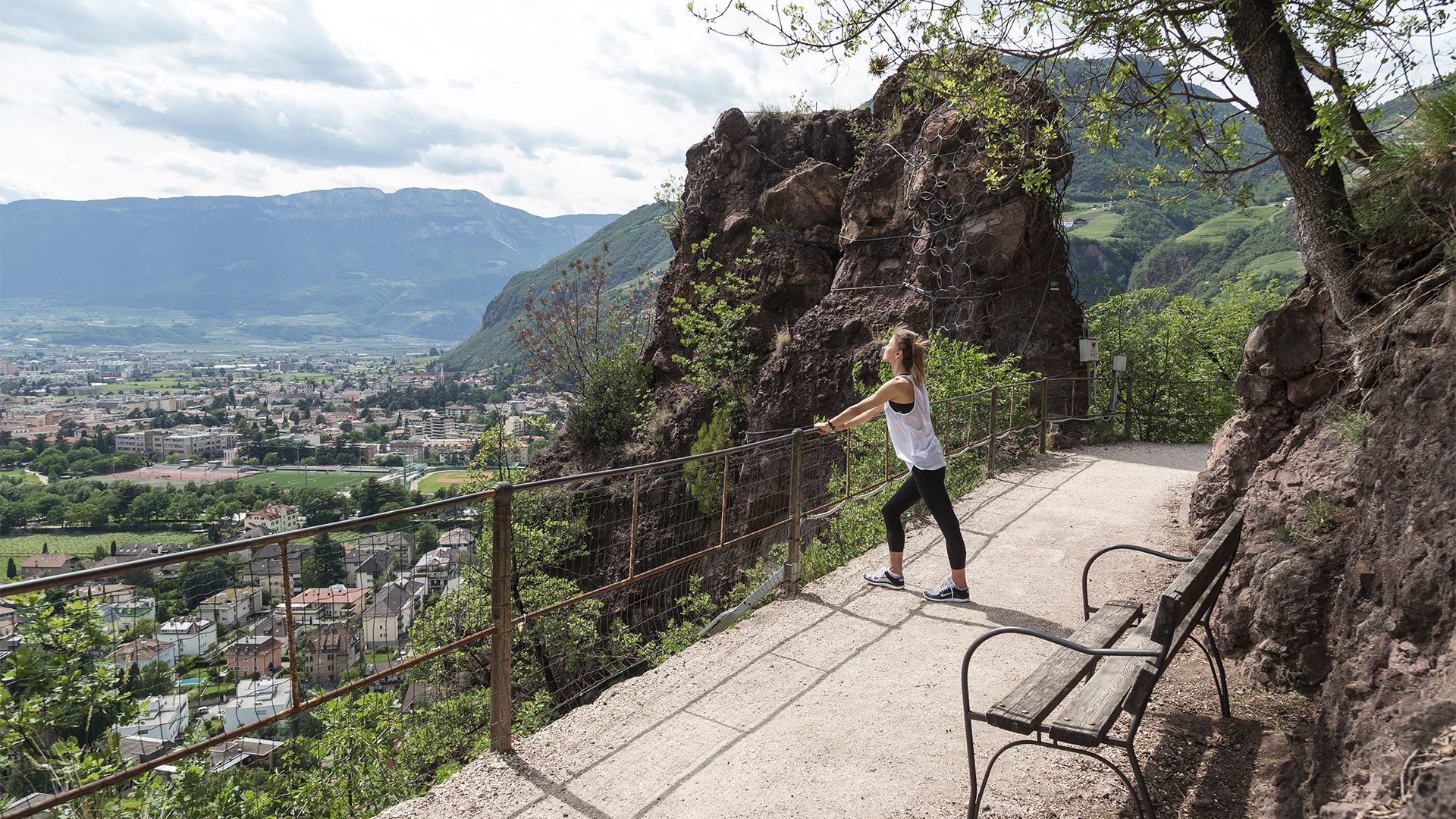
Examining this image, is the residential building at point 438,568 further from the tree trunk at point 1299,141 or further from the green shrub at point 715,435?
the green shrub at point 715,435

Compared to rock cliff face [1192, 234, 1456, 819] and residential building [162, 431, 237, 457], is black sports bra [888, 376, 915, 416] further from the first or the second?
residential building [162, 431, 237, 457]

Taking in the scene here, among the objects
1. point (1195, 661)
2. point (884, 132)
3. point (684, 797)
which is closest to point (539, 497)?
point (684, 797)

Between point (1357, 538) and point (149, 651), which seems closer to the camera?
point (1357, 538)

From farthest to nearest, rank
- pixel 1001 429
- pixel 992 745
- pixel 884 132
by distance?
pixel 884 132, pixel 1001 429, pixel 992 745

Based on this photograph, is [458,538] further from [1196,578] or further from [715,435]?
[715,435]

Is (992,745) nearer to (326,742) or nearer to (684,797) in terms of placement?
(684,797)

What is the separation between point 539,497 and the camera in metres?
6.27

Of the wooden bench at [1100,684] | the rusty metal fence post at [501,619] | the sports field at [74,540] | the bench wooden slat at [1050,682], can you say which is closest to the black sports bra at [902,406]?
the bench wooden slat at [1050,682]

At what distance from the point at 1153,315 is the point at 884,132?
712cm

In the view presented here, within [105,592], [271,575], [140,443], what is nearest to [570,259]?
[140,443]

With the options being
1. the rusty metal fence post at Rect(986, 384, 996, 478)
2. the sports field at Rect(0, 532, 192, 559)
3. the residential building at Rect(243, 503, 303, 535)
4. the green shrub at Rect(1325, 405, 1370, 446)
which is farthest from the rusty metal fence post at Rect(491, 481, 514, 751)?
the sports field at Rect(0, 532, 192, 559)

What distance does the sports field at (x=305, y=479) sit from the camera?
3531 centimetres

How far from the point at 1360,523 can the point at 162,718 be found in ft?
17.3

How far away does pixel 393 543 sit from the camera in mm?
4133
